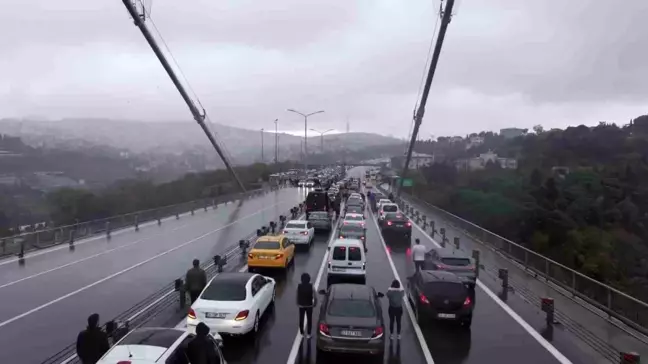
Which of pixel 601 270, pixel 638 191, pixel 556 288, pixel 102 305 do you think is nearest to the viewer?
pixel 102 305

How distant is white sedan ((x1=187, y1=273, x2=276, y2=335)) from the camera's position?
38.9 feet

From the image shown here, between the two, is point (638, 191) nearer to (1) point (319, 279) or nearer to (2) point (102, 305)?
(1) point (319, 279)

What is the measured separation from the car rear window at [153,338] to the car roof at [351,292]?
12.9 ft

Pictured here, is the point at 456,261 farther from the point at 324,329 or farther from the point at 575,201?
the point at 575,201

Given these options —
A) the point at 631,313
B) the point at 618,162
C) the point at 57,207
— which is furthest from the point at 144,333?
the point at 618,162

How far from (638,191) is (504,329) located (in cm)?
6918

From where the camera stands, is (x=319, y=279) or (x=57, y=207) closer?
(x=319, y=279)

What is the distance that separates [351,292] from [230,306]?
106 inches

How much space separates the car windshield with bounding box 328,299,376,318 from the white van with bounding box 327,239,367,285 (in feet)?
25.1

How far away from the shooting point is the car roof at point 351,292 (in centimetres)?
1151

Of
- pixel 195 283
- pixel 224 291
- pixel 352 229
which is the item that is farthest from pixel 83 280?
pixel 352 229

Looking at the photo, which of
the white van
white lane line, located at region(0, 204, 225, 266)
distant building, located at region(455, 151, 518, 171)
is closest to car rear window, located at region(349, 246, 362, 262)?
the white van

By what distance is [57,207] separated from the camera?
63.8 metres

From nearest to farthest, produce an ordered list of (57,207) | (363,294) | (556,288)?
(363,294), (556,288), (57,207)
